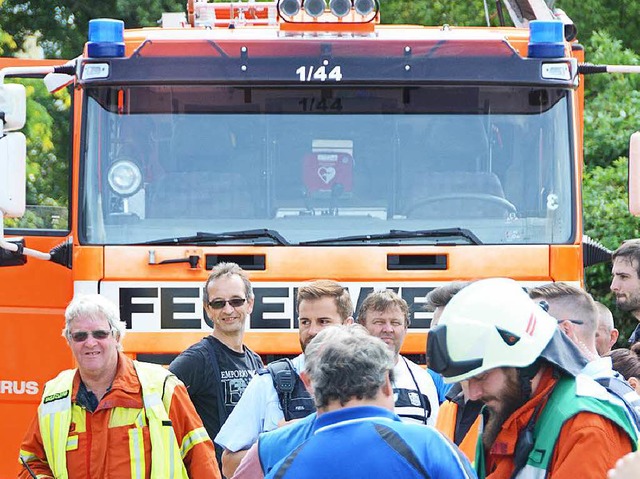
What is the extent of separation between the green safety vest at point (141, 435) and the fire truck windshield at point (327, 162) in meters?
1.89

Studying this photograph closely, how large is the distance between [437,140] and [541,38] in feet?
2.47

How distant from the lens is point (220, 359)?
263 inches

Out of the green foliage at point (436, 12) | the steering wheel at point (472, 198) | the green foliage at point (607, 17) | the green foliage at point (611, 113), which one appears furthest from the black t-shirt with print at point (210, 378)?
the green foliage at point (436, 12)

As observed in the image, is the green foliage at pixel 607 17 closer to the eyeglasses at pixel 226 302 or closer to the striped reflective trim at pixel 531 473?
the eyeglasses at pixel 226 302

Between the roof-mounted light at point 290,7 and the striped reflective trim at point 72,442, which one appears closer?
the striped reflective trim at point 72,442

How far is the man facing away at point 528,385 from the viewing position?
3787 mm

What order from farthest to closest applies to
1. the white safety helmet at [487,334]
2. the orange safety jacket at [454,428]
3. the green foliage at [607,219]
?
the green foliage at [607,219]
the orange safety jacket at [454,428]
the white safety helmet at [487,334]

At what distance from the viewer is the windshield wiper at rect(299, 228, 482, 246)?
7555mm

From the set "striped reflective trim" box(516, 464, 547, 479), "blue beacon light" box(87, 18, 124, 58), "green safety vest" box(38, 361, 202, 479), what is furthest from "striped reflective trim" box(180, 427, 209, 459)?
"blue beacon light" box(87, 18, 124, 58)

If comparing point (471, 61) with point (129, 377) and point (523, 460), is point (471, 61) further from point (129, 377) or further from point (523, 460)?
point (523, 460)

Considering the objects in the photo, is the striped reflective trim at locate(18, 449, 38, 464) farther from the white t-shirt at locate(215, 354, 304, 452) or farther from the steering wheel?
the steering wheel

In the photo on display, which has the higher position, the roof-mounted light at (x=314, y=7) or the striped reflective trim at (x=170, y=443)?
the roof-mounted light at (x=314, y=7)

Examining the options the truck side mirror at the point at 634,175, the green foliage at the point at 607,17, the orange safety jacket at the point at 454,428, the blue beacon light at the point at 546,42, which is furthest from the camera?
the green foliage at the point at 607,17

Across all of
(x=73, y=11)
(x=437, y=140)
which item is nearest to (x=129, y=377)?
(x=437, y=140)
